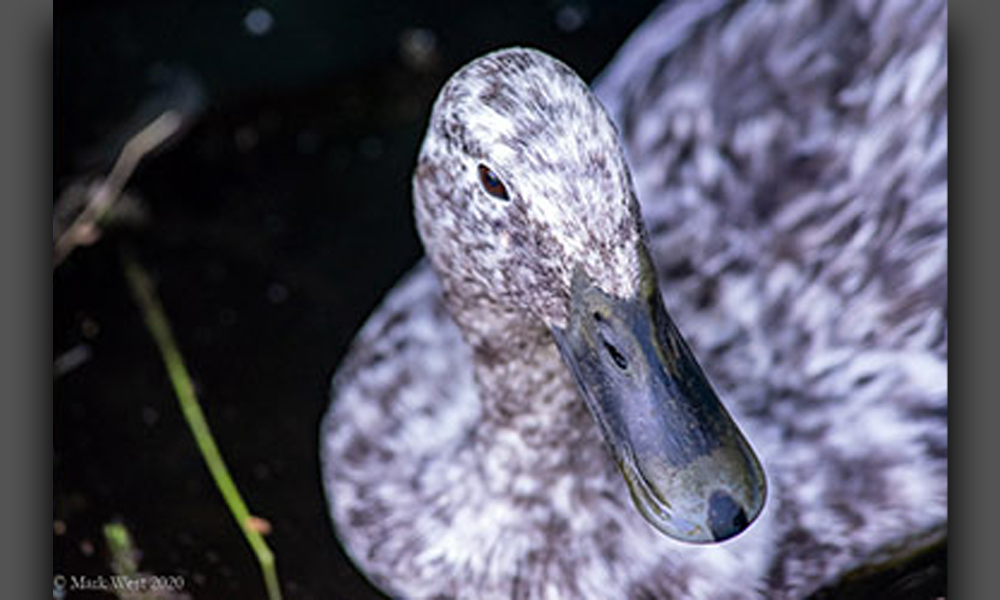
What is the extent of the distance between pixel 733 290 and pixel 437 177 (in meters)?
0.56

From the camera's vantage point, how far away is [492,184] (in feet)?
5.13

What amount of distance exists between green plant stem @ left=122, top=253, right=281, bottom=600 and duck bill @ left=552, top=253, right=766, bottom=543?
2.35ft

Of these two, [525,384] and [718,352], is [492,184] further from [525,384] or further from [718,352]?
[718,352]

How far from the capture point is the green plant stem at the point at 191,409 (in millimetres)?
2131

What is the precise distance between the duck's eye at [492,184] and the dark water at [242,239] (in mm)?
757

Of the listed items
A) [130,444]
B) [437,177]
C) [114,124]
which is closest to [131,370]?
[130,444]

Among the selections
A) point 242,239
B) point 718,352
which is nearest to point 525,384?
point 718,352

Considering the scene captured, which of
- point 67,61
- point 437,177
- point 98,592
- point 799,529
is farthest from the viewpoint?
point 67,61

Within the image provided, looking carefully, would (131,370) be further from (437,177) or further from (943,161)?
(943,161)

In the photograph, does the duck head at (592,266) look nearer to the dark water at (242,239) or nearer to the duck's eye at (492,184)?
the duck's eye at (492,184)

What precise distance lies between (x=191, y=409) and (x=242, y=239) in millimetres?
371

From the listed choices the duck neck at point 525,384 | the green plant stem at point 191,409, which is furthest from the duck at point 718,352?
the green plant stem at point 191,409

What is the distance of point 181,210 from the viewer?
8.64 ft

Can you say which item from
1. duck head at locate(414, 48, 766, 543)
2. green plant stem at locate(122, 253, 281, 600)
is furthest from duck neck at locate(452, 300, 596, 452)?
green plant stem at locate(122, 253, 281, 600)
